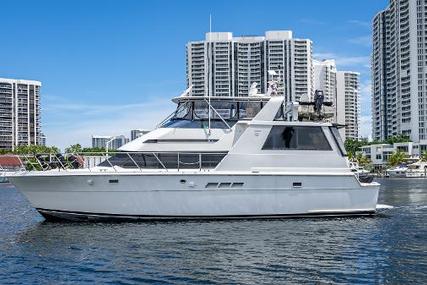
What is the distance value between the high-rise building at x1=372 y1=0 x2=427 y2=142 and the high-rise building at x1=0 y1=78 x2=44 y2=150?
102104mm

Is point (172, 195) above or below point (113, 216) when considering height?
above

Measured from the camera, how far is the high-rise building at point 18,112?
15288cm

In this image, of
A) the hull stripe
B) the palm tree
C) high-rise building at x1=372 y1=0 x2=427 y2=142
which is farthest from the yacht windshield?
high-rise building at x1=372 y1=0 x2=427 y2=142

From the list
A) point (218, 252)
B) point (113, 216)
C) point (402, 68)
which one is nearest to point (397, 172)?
point (402, 68)

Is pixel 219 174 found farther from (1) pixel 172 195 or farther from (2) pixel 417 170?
(2) pixel 417 170

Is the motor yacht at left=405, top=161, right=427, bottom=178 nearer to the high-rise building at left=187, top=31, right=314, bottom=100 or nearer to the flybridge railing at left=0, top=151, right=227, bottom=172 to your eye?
the high-rise building at left=187, top=31, right=314, bottom=100

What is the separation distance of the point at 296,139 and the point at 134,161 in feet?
23.3

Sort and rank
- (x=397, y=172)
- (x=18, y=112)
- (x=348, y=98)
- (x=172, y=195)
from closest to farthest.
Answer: (x=172, y=195)
(x=397, y=172)
(x=18, y=112)
(x=348, y=98)

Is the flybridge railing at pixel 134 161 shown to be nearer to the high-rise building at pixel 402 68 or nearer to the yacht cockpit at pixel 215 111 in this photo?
the yacht cockpit at pixel 215 111

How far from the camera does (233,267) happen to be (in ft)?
47.4

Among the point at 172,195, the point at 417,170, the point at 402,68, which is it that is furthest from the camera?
the point at 402,68

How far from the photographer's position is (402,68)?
137m

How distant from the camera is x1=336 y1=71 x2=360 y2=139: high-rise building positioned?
162m

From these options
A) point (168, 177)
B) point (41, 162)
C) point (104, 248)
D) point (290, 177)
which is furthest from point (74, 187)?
point (290, 177)
